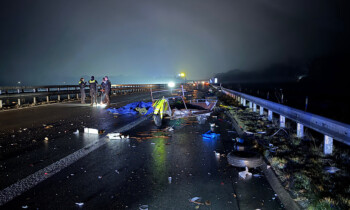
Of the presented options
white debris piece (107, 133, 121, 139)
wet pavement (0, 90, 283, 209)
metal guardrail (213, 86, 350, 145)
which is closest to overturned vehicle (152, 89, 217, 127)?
white debris piece (107, 133, 121, 139)

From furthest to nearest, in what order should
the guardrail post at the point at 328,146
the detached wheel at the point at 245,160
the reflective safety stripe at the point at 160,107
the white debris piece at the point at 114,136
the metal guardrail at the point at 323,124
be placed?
the reflective safety stripe at the point at 160,107
the white debris piece at the point at 114,136
the guardrail post at the point at 328,146
the detached wheel at the point at 245,160
the metal guardrail at the point at 323,124

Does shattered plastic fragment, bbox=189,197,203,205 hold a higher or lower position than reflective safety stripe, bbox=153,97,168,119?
lower

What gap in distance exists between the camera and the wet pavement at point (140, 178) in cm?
373

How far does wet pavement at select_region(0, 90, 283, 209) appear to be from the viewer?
3732 millimetres

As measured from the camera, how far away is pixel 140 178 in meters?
4.69

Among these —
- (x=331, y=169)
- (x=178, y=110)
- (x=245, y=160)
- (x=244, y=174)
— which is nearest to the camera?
(x=244, y=174)

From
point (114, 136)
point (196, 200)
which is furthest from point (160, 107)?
point (196, 200)

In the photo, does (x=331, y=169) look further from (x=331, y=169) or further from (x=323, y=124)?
(x=323, y=124)

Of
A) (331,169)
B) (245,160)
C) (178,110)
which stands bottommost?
(331,169)

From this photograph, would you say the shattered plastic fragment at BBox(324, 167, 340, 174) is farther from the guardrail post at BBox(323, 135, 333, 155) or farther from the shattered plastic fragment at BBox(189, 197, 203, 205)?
the shattered plastic fragment at BBox(189, 197, 203, 205)

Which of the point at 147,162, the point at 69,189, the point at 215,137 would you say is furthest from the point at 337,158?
the point at 69,189

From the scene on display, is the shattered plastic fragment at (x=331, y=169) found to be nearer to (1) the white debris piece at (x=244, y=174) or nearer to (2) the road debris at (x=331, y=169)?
(2) the road debris at (x=331, y=169)

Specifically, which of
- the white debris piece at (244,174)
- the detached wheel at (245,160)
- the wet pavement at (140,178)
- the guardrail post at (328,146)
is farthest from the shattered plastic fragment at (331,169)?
the white debris piece at (244,174)

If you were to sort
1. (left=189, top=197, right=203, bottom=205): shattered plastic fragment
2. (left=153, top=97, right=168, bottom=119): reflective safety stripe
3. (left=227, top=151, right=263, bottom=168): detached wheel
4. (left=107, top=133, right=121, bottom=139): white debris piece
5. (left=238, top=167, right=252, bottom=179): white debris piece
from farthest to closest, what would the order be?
1. (left=153, top=97, right=168, bottom=119): reflective safety stripe
2. (left=107, top=133, right=121, bottom=139): white debris piece
3. (left=227, top=151, right=263, bottom=168): detached wheel
4. (left=238, top=167, right=252, bottom=179): white debris piece
5. (left=189, top=197, right=203, bottom=205): shattered plastic fragment
